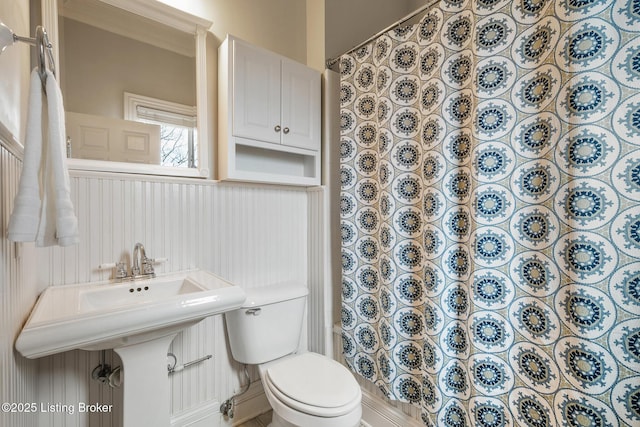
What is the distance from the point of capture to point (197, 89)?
134 cm

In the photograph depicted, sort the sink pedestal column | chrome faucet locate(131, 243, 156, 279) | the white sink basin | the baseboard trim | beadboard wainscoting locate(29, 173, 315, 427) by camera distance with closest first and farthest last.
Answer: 1. the white sink basin
2. the sink pedestal column
3. beadboard wainscoting locate(29, 173, 315, 427)
4. chrome faucet locate(131, 243, 156, 279)
5. the baseboard trim

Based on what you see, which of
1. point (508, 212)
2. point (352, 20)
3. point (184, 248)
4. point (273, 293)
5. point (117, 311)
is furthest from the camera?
point (352, 20)

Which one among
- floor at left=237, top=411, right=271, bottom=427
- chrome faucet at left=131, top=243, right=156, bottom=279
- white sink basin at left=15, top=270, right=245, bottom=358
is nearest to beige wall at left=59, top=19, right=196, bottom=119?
chrome faucet at left=131, top=243, right=156, bottom=279

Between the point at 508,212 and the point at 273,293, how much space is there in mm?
1097

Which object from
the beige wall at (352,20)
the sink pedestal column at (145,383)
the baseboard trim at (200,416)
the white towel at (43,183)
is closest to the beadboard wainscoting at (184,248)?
the baseboard trim at (200,416)

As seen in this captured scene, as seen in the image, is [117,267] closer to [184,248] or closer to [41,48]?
[184,248]

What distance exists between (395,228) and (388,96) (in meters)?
0.64

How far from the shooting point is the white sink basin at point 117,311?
728 mm

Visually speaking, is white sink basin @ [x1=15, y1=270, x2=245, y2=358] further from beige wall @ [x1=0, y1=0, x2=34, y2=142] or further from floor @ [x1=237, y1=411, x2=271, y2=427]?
floor @ [x1=237, y1=411, x2=271, y2=427]

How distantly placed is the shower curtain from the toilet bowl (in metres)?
0.29

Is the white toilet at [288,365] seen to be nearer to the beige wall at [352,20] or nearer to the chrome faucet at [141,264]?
the chrome faucet at [141,264]

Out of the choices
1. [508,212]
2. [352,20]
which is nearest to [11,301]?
[508,212]

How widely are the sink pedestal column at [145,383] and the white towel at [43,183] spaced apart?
19.7 inches

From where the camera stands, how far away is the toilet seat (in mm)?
1031
